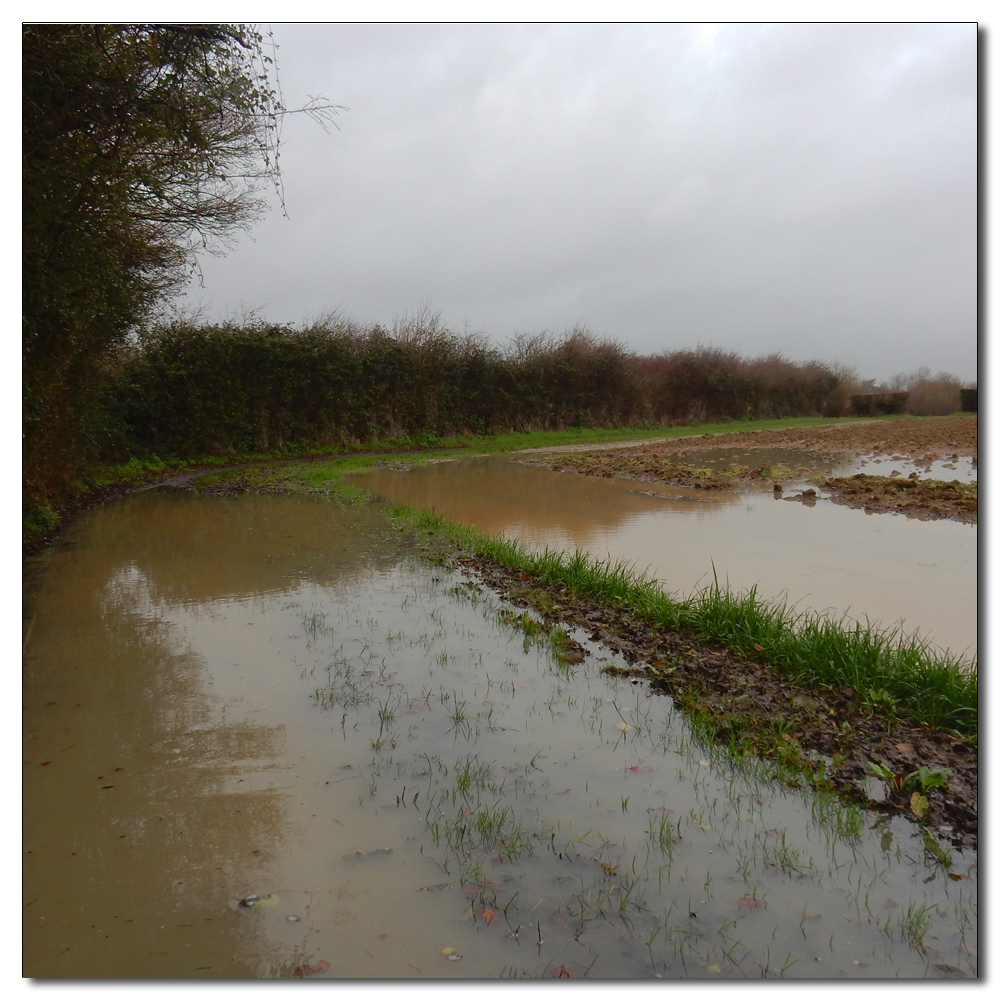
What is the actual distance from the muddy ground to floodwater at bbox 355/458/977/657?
677mm

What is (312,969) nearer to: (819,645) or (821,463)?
(819,645)

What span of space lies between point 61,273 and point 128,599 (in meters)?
3.20

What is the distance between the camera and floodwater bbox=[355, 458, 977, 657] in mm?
5875

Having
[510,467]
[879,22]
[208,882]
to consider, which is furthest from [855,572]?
[510,467]

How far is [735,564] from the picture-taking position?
7238mm

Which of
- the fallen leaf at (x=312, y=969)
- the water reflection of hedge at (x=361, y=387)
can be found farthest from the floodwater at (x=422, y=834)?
the water reflection of hedge at (x=361, y=387)

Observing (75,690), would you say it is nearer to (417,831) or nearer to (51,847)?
(51,847)

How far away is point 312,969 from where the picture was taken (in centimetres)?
215

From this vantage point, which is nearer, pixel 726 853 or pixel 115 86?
pixel 726 853

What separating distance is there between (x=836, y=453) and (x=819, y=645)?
17.7m

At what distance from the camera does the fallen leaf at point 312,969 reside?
2143 mm

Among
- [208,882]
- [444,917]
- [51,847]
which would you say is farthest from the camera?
[51,847]

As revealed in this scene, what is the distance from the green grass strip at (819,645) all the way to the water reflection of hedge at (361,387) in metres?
14.8

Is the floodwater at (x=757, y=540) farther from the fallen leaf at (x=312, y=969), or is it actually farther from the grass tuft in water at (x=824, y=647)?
the fallen leaf at (x=312, y=969)
